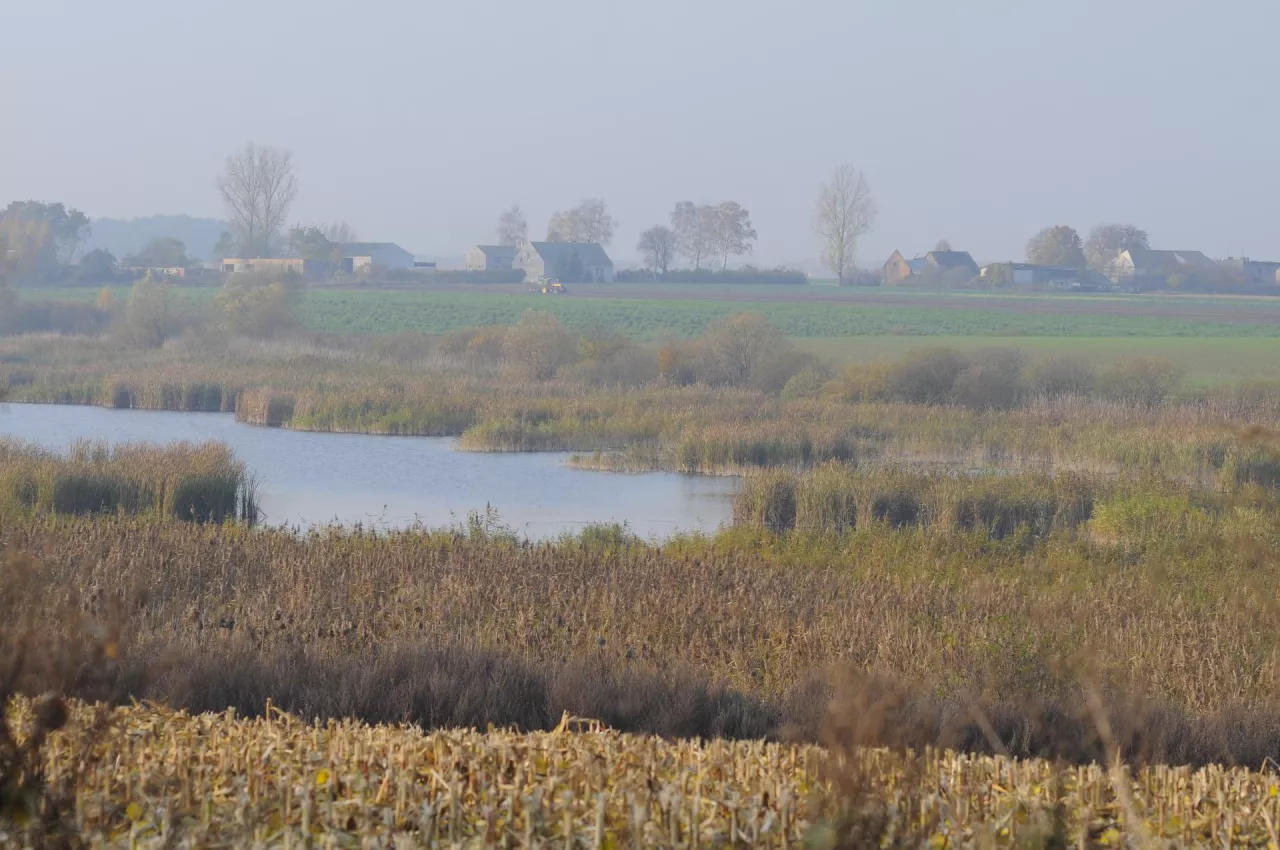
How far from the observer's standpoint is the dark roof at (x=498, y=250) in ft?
424

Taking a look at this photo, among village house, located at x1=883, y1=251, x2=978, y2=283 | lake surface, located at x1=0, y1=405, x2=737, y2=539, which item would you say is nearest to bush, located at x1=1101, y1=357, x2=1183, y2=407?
lake surface, located at x1=0, y1=405, x2=737, y2=539

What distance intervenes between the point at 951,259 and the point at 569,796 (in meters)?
133

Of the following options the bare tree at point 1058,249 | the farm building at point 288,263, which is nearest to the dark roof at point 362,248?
the farm building at point 288,263

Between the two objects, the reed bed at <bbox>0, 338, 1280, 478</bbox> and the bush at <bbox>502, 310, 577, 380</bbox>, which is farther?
the bush at <bbox>502, 310, 577, 380</bbox>

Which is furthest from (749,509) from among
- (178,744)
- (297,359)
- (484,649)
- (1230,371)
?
(1230,371)

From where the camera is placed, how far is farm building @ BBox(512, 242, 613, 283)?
117 metres

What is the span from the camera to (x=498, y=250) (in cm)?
12988

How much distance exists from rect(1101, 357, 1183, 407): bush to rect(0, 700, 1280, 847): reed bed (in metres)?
33.7

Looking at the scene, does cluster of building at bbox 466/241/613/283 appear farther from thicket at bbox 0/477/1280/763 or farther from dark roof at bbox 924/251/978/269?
thicket at bbox 0/477/1280/763

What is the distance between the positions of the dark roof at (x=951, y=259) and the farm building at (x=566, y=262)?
2943 cm

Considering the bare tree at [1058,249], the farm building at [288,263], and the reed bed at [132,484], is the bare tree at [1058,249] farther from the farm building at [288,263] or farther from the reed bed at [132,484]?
the reed bed at [132,484]

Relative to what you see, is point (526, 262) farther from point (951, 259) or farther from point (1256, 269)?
point (1256, 269)

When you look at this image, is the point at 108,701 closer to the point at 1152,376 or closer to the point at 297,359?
the point at 1152,376

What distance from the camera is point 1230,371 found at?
167 ft
